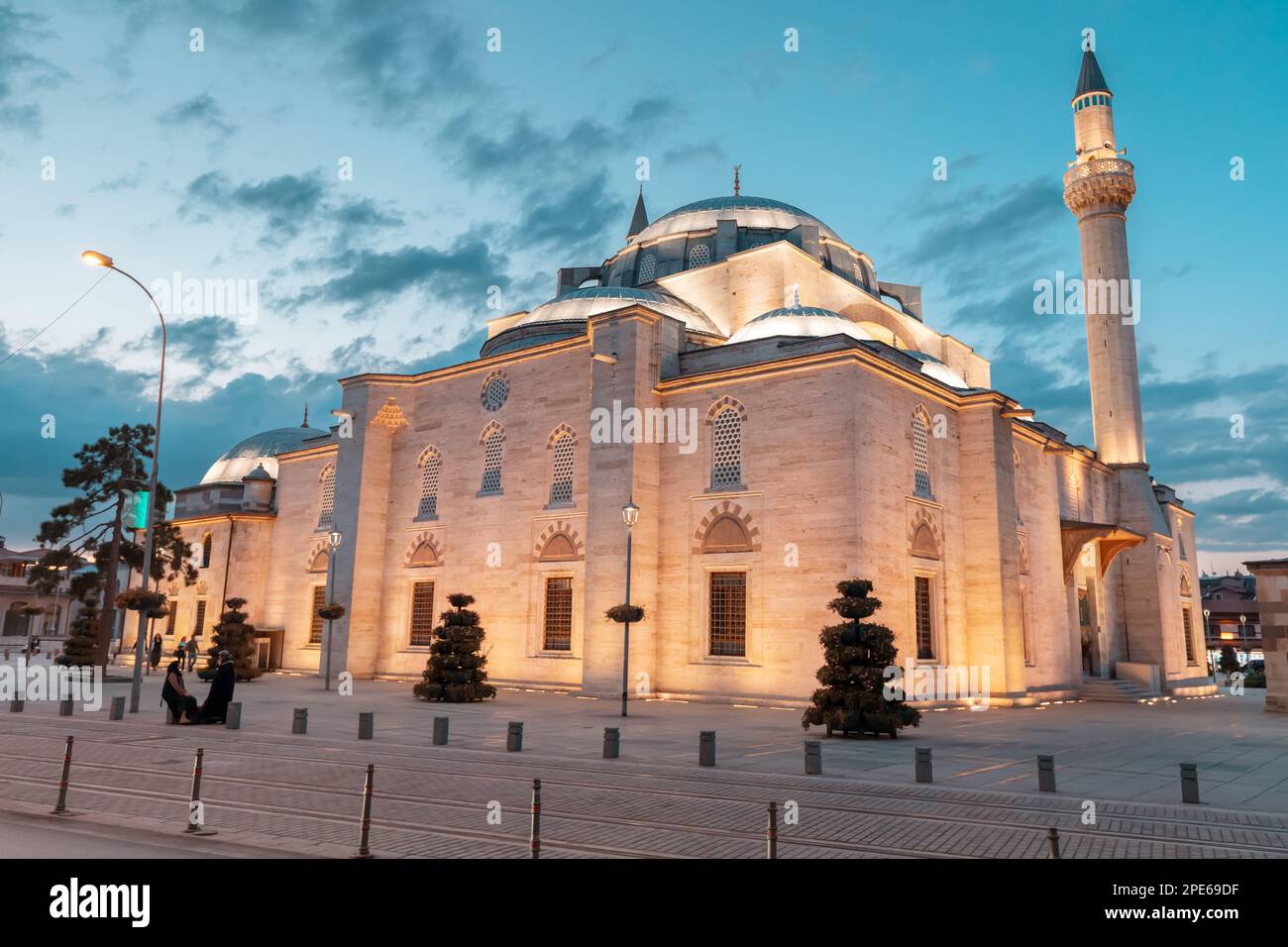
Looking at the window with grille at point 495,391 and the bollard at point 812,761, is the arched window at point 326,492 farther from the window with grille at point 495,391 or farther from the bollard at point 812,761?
the bollard at point 812,761

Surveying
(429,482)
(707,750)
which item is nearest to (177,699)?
(707,750)

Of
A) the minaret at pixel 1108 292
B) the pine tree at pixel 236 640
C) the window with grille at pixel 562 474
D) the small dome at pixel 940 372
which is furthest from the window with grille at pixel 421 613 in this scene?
the minaret at pixel 1108 292

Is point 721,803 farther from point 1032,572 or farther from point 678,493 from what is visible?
point 1032,572

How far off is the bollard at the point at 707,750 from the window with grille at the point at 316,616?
86.3ft

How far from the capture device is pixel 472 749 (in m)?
13.9

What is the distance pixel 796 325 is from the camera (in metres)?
28.4

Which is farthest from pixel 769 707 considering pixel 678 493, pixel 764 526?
pixel 678 493

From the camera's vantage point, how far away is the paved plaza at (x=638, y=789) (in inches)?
307

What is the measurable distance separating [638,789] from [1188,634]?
3853 cm

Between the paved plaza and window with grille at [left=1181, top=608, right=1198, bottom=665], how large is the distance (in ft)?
75.8

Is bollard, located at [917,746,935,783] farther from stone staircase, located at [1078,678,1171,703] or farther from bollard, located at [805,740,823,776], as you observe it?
stone staircase, located at [1078,678,1171,703]

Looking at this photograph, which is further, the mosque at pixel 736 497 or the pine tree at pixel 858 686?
the mosque at pixel 736 497

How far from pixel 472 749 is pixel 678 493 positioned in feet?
43.9

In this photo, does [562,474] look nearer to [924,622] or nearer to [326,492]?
[924,622]
